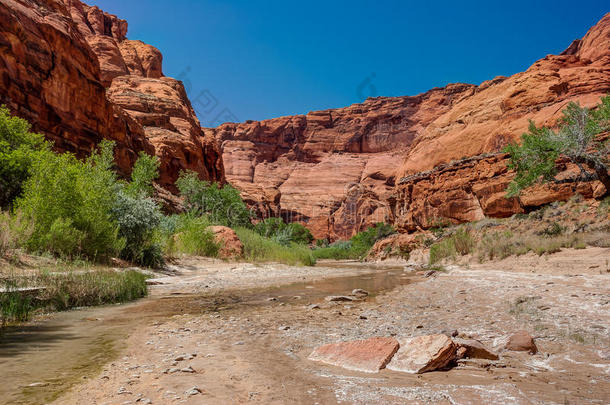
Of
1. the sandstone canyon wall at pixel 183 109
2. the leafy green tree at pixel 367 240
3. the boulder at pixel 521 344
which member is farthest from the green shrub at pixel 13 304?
the leafy green tree at pixel 367 240

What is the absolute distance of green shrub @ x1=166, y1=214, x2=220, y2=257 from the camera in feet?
59.4

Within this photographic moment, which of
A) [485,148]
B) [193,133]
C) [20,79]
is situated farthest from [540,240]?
[193,133]

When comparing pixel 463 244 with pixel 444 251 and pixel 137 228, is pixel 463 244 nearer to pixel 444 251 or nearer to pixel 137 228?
pixel 444 251

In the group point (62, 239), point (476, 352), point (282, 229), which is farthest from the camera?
point (282, 229)

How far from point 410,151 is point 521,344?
40.0 m

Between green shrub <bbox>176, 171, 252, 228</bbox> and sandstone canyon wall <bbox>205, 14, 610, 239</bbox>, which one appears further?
green shrub <bbox>176, 171, 252, 228</bbox>

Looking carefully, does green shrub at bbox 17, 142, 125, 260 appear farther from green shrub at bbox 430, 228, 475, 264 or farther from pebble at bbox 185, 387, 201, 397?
green shrub at bbox 430, 228, 475, 264

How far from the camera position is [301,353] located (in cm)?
335

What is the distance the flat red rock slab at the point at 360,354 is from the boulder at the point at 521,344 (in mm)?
1095

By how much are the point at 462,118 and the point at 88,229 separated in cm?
3527

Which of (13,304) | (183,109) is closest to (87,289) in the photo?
(13,304)

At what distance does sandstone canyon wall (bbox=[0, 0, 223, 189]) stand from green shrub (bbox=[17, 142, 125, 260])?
707 inches

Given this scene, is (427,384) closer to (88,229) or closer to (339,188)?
→ (88,229)

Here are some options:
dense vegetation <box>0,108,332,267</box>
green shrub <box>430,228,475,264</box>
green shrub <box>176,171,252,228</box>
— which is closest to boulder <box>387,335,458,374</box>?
dense vegetation <box>0,108,332,267</box>
